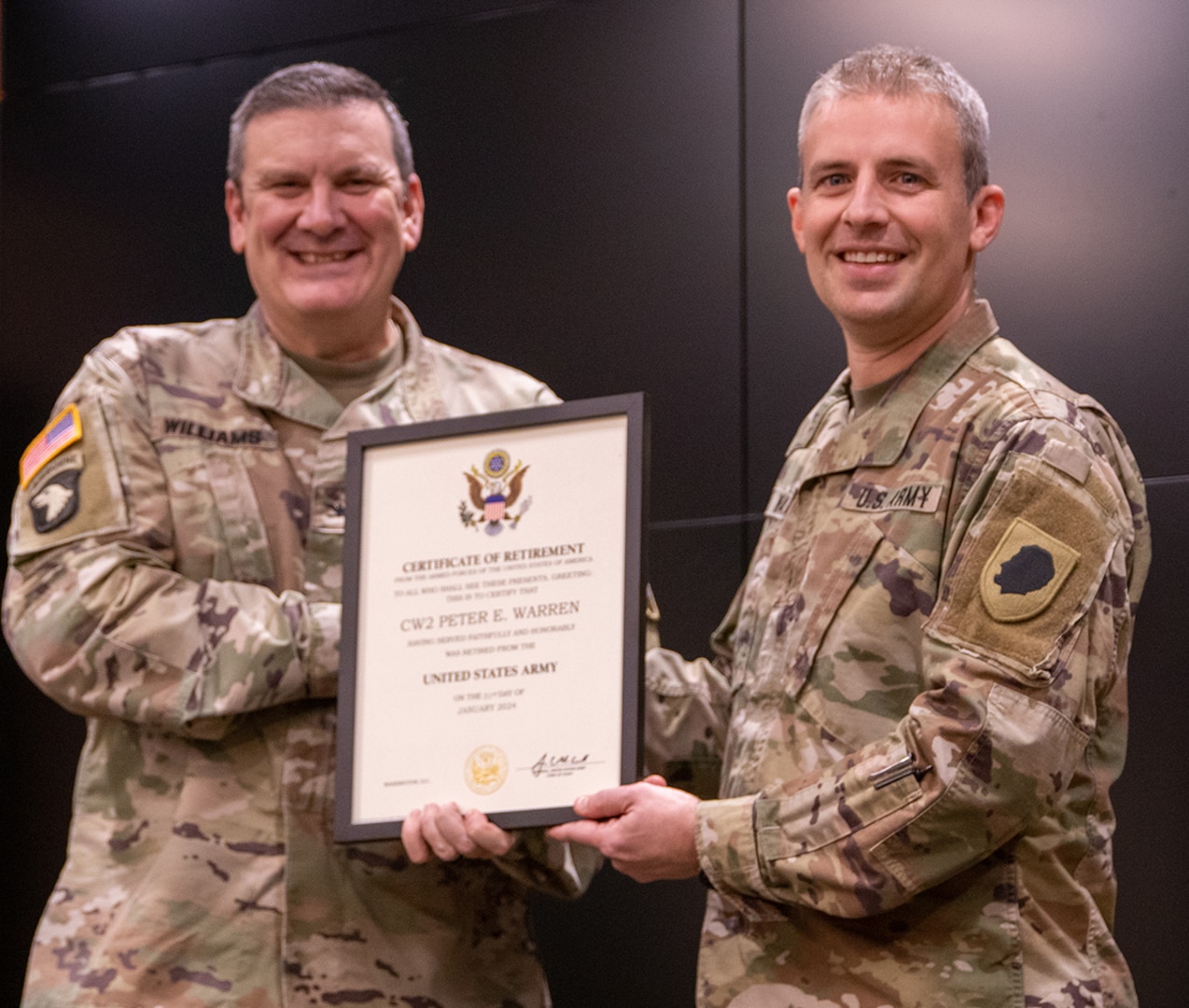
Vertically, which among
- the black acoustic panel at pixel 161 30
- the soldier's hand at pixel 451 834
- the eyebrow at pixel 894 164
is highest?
the black acoustic panel at pixel 161 30

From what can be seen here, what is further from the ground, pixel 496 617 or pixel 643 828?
pixel 496 617

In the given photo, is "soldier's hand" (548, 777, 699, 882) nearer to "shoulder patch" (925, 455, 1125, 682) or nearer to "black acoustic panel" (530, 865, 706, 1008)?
"shoulder patch" (925, 455, 1125, 682)

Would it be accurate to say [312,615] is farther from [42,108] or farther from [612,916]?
[42,108]

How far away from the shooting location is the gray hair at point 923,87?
7.70 ft

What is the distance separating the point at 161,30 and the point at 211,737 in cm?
193

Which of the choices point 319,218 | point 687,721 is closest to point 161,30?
point 319,218

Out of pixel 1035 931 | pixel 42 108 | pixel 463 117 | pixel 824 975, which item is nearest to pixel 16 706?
pixel 42 108

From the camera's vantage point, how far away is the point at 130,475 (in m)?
2.63

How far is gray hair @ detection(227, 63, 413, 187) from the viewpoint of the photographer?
2.82m

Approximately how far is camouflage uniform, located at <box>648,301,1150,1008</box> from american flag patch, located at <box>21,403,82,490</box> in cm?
114

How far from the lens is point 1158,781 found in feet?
9.15

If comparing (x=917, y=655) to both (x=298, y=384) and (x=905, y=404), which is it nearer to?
(x=905, y=404)

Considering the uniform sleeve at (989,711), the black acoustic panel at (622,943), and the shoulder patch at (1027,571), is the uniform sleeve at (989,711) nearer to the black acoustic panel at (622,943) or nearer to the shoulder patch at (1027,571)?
the shoulder patch at (1027,571)
